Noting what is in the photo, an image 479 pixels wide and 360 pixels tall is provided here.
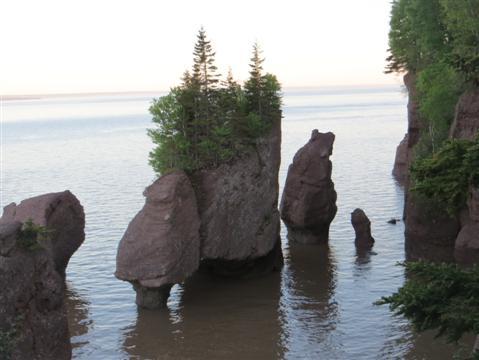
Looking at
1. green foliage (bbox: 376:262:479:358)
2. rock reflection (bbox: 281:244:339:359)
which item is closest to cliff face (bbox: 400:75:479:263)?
rock reflection (bbox: 281:244:339:359)

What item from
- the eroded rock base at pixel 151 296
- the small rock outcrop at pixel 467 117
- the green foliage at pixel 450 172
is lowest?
the eroded rock base at pixel 151 296

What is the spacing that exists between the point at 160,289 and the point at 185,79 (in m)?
11.7

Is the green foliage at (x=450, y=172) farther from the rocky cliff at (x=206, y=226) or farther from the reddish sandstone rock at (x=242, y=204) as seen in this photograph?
the reddish sandstone rock at (x=242, y=204)

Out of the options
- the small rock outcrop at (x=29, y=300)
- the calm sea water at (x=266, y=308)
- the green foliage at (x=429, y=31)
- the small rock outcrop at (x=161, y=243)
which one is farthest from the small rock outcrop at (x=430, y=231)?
the small rock outcrop at (x=29, y=300)

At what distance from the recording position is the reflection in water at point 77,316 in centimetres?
3119

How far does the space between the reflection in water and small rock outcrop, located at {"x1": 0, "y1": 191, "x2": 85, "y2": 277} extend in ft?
6.80

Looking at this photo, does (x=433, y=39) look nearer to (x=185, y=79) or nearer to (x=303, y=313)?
(x=185, y=79)

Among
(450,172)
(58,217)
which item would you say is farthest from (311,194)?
(450,172)

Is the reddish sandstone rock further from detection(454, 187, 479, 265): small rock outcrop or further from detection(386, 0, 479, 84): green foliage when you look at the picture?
detection(386, 0, 479, 84): green foliage

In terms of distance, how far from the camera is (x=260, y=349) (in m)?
29.1

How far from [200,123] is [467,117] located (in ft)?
49.0

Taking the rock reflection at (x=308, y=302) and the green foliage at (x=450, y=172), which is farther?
the rock reflection at (x=308, y=302)

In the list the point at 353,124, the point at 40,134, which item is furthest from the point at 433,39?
the point at 40,134

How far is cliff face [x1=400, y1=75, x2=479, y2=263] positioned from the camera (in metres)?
35.4
